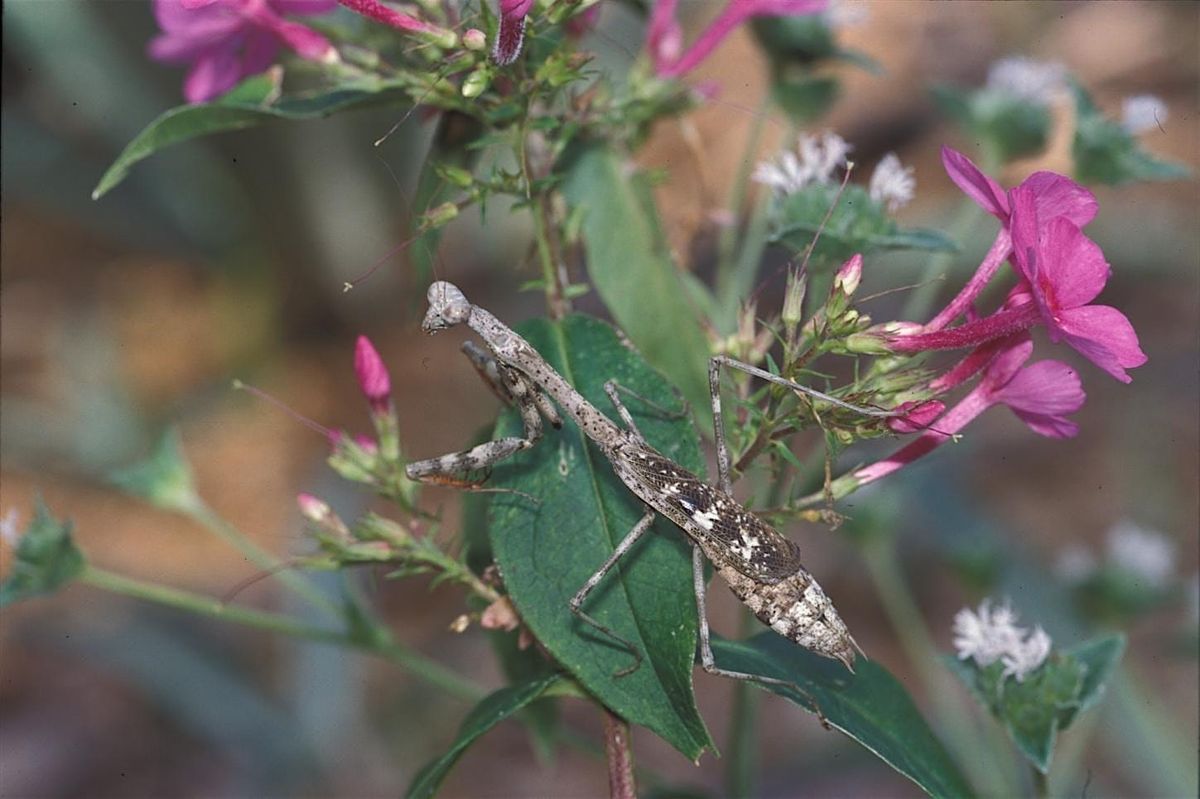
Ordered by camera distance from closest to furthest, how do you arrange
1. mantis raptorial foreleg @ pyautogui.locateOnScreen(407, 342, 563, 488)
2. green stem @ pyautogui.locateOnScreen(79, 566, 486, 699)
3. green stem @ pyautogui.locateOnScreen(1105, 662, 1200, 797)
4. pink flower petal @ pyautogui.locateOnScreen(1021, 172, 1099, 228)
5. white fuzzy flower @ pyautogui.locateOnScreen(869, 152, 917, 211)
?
pink flower petal @ pyautogui.locateOnScreen(1021, 172, 1099, 228), mantis raptorial foreleg @ pyautogui.locateOnScreen(407, 342, 563, 488), white fuzzy flower @ pyautogui.locateOnScreen(869, 152, 917, 211), green stem @ pyautogui.locateOnScreen(79, 566, 486, 699), green stem @ pyautogui.locateOnScreen(1105, 662, 1200, 797)

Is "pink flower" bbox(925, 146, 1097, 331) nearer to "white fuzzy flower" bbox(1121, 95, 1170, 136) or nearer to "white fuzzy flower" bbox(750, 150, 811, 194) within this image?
"white fuzzy flower" bbox(750, 150, 811, 194)

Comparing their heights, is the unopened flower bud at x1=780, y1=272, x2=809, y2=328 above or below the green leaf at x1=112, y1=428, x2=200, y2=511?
above

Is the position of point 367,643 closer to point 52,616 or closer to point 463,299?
point 463,299

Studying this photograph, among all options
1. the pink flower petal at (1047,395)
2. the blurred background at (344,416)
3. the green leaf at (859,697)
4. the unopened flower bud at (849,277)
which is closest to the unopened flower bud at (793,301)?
the unopened flower bud at (849,277)

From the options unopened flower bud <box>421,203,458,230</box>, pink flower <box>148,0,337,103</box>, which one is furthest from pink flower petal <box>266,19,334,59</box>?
unopened flower bud <box>421,203,458,230</box>

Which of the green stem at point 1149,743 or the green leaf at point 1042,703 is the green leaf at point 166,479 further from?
the green stem at point 1149,743

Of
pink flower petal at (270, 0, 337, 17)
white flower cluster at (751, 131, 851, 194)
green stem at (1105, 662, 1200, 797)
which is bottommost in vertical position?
green stem at (1105, 662, 1200, 797)
